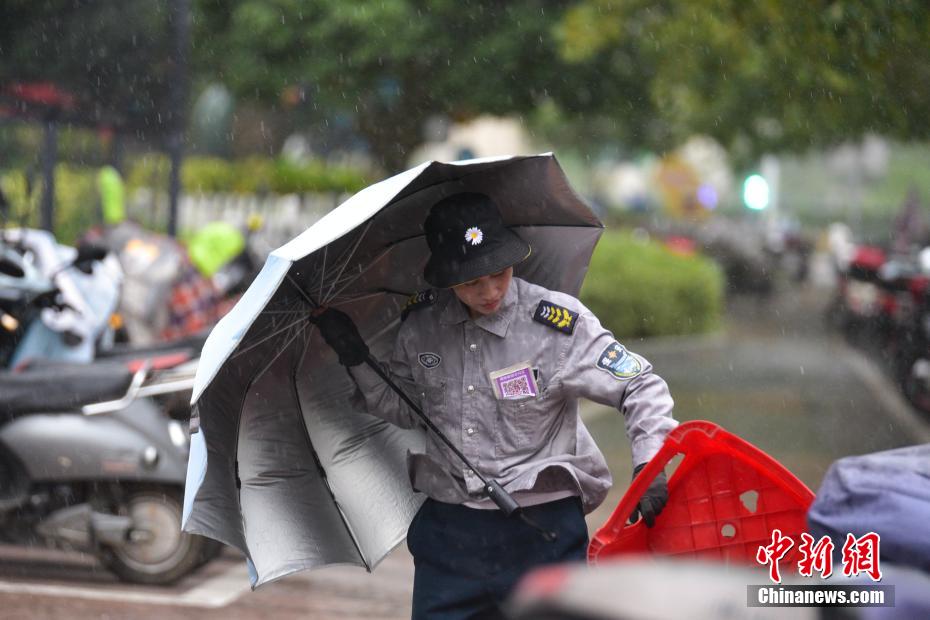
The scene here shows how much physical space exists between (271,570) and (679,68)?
14326 millimetres

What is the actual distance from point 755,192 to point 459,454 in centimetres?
1926

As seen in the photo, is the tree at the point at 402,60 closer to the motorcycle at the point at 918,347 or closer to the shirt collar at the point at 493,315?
the motorcycle at the point at 918,347

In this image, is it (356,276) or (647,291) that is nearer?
(356,276)

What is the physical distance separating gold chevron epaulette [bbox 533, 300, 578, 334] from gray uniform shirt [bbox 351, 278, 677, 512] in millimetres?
13

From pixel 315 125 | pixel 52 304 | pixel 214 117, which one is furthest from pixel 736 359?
pixel 214 117

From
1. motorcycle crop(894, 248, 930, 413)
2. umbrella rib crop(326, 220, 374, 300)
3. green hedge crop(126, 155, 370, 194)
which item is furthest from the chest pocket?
green hedge crop(126, 155, 370, 194)

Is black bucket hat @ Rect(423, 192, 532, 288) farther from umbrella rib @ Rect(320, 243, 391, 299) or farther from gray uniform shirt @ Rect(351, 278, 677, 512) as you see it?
umbrella rib @ Rect(320, 243, 391, 299)

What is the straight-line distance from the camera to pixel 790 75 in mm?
16859

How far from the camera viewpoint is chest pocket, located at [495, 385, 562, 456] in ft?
12.1

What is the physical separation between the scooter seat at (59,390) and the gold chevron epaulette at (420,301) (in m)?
3.32

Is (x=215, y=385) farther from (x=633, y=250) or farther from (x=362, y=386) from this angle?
(x=633, y=250)

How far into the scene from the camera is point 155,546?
6.94m

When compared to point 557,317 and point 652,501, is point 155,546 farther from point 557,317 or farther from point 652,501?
point 652,501

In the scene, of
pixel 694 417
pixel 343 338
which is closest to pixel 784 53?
pixel 694 417
